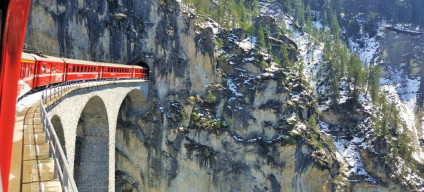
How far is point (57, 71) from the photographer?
56.4 ft

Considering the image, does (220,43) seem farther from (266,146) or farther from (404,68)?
(404,68)

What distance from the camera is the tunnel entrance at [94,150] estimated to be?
2402cm

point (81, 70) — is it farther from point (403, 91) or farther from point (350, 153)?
point (403, 91)

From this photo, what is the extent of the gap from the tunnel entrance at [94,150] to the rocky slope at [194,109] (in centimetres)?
1039

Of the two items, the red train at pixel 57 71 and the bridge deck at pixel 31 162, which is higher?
the red train at pixel 57 71

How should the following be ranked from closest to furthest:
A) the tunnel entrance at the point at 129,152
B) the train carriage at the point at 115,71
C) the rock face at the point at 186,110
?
the train carriage at the point at 115,71, the tunnel entrance at the point at 129,152, the rock face at the point at 186,110

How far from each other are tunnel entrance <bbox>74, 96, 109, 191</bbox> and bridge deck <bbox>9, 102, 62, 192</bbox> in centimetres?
1687

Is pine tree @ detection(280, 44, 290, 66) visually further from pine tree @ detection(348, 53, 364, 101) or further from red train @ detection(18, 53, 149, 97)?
red train @ detection(18, 53, 149, 97)

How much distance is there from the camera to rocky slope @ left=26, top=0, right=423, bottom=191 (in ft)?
115

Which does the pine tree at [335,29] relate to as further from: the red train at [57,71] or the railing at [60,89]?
the railing at [60,89]

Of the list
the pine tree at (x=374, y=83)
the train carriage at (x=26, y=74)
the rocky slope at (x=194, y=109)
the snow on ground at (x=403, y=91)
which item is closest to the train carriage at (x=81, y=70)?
the train carriage at (x=26, y=74)

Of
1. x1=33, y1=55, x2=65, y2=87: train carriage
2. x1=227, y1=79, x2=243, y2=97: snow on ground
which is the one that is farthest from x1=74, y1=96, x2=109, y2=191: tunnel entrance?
x1=227, y1=79, x2=243, y2=97: snow on ground

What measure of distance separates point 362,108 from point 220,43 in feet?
98.0

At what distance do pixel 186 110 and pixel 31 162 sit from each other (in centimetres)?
3265
